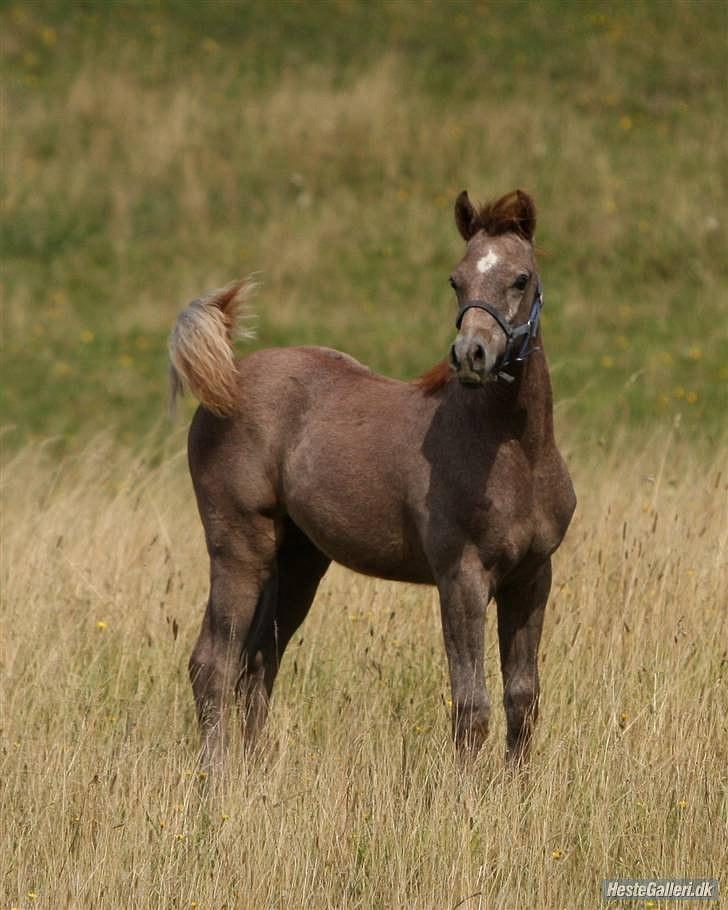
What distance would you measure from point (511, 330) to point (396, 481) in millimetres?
760

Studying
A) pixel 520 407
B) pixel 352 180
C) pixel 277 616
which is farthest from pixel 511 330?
pixel 352 180

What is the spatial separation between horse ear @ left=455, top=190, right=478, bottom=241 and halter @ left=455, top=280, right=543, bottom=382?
0.28 meters

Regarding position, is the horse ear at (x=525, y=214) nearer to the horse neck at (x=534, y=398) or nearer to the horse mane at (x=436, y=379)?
the horse neck at (x=534, y=398)

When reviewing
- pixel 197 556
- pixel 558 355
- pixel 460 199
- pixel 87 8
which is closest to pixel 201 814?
pixel 460 199

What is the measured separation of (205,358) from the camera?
5.30 m

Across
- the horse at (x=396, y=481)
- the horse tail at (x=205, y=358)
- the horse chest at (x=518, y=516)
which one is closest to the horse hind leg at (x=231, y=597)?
the horse at (x=396, y=481)

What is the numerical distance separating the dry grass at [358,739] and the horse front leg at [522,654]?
12cm

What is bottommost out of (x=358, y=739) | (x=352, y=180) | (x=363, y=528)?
(x=358, y=739)

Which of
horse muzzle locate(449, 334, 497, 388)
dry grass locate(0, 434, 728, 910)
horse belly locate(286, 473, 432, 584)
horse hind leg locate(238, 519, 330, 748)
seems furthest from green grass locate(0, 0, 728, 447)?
horse muzzle locate(449, 334, 497, 388)

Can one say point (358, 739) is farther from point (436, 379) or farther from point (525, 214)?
point (525, 214)

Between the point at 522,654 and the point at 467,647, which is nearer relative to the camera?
the point at 467,647

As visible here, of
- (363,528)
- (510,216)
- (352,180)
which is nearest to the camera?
(510,216)

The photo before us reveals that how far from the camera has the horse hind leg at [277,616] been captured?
5.48 meters

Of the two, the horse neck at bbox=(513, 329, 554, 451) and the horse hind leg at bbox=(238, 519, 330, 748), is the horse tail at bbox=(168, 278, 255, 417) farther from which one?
the horse neck at bbox=(513, 329, 554, 451)
